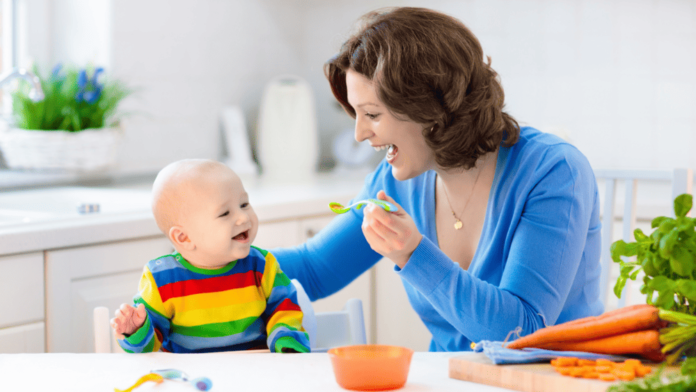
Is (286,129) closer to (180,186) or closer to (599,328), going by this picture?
(180,186)

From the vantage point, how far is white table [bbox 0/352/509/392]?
883 millimetres

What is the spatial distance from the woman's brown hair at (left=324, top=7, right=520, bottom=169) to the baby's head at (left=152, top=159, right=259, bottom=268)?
1.12ft

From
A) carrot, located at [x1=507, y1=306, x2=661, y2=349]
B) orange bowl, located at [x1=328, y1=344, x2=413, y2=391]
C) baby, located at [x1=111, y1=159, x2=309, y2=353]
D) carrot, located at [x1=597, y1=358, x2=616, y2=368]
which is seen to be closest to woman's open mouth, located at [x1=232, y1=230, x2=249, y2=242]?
baby, located at [x1=111, y1=159, x2=309, y2=353]

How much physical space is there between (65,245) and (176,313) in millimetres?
587

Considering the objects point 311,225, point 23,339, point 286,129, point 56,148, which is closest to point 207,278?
point 23,339

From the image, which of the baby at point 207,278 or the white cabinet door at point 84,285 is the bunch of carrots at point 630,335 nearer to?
the baby at point 207,278

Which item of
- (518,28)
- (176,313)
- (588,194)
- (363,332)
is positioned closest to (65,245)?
(176,313)

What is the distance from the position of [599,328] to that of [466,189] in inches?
25.6

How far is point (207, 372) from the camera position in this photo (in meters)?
0.94

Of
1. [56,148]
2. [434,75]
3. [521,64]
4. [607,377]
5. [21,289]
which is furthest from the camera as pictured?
[521,64]

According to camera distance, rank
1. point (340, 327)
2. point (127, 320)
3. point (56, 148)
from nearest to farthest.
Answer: point (127, 320) < point (340, 327) < point (56, 148)

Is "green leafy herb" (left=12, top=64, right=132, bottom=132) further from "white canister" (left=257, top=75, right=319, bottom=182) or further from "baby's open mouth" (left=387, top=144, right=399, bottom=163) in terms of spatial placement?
"baby's open mouth" (left=387, top=144, right=399, bottom=163)

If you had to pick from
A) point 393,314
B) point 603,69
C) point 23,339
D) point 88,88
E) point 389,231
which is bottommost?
point 393,314

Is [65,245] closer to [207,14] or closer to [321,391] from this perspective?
[321,391]
